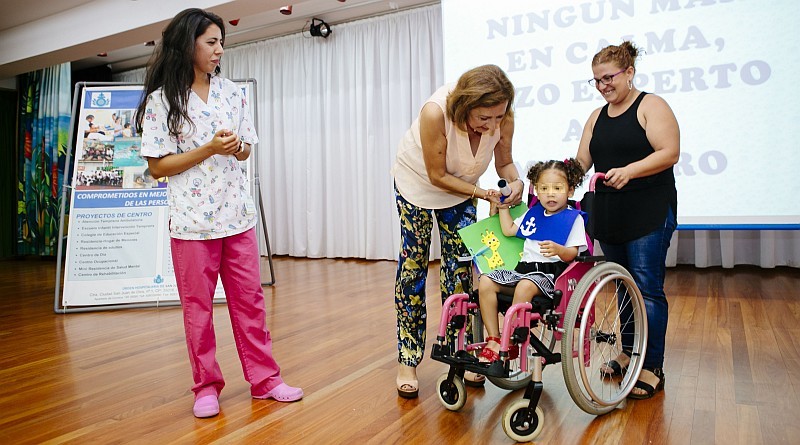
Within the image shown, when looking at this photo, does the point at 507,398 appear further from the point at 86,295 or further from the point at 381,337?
the point at 86,295

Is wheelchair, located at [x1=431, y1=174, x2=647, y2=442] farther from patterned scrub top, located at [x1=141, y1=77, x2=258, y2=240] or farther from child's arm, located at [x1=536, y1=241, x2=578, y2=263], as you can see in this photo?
patterned scrub top, located at [x1=141, y1=77, x2=258, y2=240]

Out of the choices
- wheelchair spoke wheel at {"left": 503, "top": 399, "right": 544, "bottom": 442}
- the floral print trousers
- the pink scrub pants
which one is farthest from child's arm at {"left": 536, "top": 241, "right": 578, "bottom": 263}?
the pink scrub pants

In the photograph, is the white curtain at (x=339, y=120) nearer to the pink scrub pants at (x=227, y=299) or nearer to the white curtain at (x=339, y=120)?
the white curtain at (x=339, y=120)

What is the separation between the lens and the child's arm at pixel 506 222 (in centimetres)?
180

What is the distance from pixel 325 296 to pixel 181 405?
1968 millimetres

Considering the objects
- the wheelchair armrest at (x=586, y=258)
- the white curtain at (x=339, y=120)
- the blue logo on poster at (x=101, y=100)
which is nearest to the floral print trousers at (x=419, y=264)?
the wheelchair armrest at (x=586, y=258)

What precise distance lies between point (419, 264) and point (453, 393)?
16.6 inches

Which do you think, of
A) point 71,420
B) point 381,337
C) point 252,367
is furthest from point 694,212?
point 71,420

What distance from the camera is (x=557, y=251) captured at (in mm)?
1661

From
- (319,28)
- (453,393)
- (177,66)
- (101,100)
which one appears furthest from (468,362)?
(319,28)

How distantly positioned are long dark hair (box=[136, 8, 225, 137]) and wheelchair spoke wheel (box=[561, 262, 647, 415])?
126 centimetres

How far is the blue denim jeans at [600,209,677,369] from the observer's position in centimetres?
189

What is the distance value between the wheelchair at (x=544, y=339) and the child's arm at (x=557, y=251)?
0.03 metres

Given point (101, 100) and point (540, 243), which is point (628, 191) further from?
point (101, 100)
